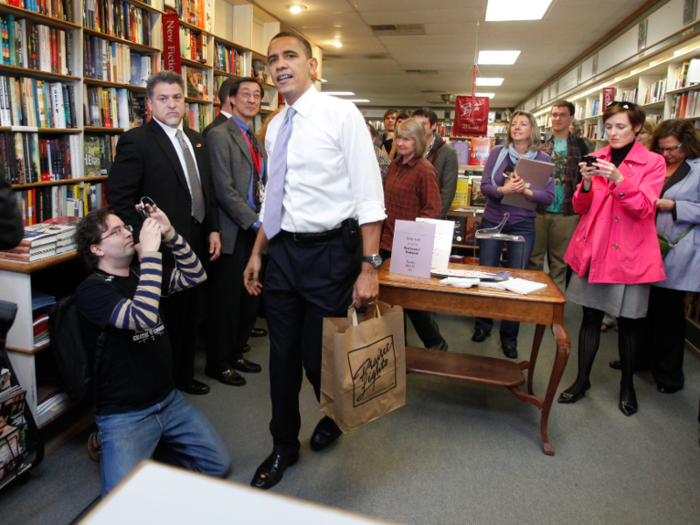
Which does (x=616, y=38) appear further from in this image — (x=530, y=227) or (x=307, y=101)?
(x=307, y=101)

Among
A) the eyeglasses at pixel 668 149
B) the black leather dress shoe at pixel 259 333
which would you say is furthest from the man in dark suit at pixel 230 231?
the eyeglasses at pixel 668 149

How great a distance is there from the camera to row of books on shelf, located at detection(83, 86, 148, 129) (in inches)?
124

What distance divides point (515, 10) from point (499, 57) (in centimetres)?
280

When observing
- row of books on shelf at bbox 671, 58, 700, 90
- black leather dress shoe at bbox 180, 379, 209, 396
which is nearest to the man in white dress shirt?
black leather dress shoe at bbox 180, 379, 209, 396

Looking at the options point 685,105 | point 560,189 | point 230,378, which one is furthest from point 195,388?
point 685,105

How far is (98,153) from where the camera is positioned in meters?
3.26

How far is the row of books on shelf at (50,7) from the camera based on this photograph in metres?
2.57

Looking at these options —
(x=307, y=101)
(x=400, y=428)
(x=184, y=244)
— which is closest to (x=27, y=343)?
(x=184, y=244)

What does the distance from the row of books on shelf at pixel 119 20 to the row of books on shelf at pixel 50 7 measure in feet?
0.41

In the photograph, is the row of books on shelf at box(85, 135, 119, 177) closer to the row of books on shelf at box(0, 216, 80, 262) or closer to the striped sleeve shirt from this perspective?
the row of books on shelf at box(0, 216, 80, 262)

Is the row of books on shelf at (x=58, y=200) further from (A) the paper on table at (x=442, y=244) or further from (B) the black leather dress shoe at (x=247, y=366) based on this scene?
(A) the paper on table at (x=442, y=244)

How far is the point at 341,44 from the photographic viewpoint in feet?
24.5

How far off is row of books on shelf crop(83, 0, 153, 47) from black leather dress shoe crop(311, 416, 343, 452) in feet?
9.06

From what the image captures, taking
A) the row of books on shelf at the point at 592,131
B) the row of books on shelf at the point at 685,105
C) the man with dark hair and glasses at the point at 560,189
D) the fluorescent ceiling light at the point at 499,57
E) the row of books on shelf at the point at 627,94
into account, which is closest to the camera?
the man with dark hair and glasses at the point at 560,189
